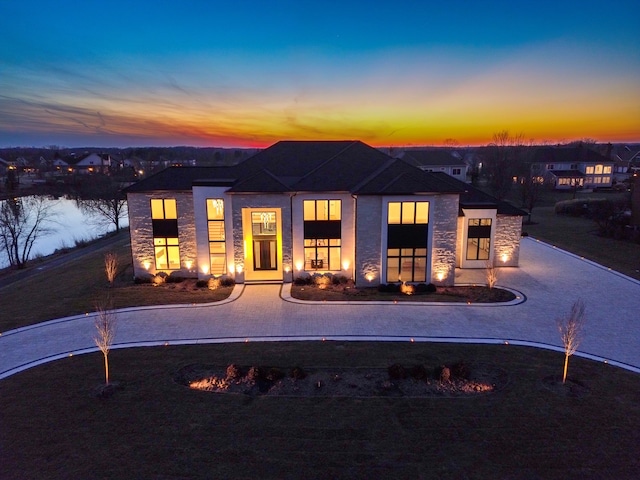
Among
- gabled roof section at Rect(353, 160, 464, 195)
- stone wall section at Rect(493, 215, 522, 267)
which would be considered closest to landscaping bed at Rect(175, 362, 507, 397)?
gabled roof section at Rect(353, 160, 464, 195)

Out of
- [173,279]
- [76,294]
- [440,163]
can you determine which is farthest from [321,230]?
[440,163]

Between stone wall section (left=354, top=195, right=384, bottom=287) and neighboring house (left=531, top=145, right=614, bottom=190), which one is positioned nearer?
stone wall section (left=354, top=195, right=384, bottom=287)

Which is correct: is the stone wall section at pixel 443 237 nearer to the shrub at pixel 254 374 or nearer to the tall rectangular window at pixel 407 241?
the tall rectangular window at pixel 407 241

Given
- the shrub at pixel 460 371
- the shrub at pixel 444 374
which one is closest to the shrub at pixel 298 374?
the shrub at pixel 444 374

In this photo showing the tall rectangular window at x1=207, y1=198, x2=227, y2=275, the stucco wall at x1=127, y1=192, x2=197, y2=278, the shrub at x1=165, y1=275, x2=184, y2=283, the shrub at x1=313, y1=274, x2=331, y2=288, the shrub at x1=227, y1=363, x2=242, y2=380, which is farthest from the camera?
the shrub at x1=165, y1=275, x2=184, y2=283

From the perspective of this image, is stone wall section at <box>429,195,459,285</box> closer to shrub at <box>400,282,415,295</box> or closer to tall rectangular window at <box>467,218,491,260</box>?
shrub at <box>400,282,415,295</box>

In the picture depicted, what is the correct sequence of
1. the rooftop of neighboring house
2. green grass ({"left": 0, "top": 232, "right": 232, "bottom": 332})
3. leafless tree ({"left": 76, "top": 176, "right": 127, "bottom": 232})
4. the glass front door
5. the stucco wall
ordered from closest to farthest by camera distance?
green grass ({"left": 0, "top": 232, "right": 232, "bottom": 332}) → the stucco wall → the glass front door → leafless tree ({"left": 76, "top": 176, "right": 127, "bottom": 232}) → the rooftop of neighboring house
